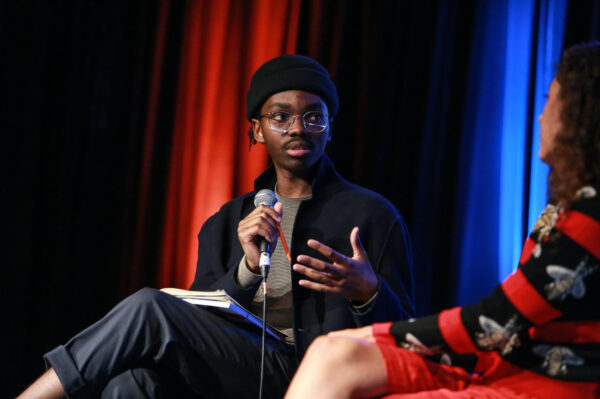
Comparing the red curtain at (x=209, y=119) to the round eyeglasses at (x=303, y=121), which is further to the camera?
the red curtain at (x=209, y=119)

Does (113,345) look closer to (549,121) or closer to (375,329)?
(375,329)

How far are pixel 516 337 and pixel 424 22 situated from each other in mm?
1944

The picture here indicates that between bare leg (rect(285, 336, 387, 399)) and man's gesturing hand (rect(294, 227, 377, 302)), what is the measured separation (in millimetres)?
448

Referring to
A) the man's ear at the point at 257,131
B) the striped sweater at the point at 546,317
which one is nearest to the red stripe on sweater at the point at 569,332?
the striped sweater at the point at 546,317

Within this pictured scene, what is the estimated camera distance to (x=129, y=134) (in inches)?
127

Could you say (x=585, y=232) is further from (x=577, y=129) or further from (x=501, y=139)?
(x=501, y=139)

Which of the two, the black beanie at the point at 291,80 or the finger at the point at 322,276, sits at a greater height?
the black beanie at the point at 291,80

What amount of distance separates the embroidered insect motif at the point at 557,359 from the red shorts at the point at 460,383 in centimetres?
2

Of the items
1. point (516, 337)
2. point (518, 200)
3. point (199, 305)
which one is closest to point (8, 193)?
point (199, 305)

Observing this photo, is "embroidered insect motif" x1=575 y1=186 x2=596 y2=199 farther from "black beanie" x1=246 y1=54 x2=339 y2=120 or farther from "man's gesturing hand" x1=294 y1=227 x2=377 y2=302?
"black beanie" x1=246 y1=54 x2=339 y2=120

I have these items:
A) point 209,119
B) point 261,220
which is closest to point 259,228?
point 261,220

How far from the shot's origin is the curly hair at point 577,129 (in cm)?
112

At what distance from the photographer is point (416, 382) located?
3.74 ft

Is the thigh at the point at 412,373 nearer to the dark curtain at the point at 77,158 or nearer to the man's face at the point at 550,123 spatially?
the man's face at the point at 550,123
